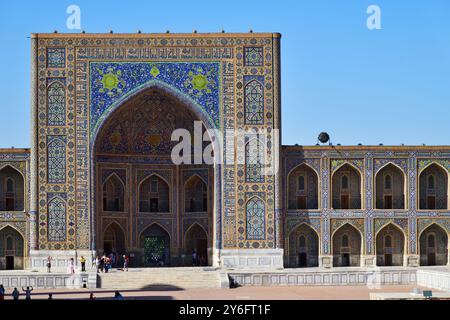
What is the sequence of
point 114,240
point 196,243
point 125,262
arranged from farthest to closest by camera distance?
point 196,243 → point 114,240 → point 125,262

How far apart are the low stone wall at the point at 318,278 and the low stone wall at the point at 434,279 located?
0.70 m

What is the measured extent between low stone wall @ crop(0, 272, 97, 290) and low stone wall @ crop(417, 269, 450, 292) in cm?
1032

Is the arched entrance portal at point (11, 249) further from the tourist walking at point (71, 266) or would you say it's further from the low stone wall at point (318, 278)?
the low stone wall at point (318, 278)

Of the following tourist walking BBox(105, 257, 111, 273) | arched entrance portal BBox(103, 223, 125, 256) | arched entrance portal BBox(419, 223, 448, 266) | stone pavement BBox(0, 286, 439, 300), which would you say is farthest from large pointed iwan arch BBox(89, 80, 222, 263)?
arched entrance portal BBox(419, 223, 448, 266)

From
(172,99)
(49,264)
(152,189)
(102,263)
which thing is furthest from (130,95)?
(49,264)

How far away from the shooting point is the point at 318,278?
1011 inches

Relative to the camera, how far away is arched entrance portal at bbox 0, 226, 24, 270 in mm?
28891

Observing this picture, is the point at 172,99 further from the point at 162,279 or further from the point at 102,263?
the point at 162,279

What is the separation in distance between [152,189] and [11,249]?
222 inches

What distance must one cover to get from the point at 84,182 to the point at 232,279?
6299 millimetres

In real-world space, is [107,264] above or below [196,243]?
below

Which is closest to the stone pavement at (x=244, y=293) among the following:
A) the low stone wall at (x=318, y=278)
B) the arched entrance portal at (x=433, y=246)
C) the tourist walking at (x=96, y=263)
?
the low stone wall at (x=318, y=278)

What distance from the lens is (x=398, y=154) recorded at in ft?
98.5

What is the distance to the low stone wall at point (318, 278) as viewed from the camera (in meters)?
25.6
